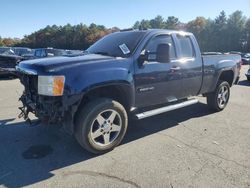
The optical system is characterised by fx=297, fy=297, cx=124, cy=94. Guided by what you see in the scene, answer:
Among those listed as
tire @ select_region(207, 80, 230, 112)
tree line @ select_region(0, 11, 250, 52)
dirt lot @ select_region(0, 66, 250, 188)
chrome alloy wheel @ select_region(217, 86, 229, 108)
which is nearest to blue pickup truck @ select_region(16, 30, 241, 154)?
dirt lot @ select_region(0, 66, 250, 188)

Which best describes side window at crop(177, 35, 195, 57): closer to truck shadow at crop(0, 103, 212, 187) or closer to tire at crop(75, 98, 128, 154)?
truck shadow at crop(0, 103, 212, 187)

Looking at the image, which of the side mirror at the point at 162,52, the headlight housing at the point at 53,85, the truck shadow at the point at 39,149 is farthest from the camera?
the side mirror at the point at 162,52

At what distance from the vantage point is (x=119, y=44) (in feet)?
18.2

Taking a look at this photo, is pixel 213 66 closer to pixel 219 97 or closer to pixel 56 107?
pixel 219 97

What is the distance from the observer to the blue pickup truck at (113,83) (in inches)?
169

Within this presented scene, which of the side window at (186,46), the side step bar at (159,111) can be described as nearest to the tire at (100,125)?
the side step bar at (159,111)

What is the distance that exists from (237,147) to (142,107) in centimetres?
179

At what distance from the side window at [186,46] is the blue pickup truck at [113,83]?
2 cm

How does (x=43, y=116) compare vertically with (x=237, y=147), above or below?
above

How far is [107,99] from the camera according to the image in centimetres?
468

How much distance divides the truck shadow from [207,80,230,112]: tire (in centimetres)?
117

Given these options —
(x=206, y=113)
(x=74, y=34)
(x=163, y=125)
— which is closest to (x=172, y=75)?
(x=163, y=125)

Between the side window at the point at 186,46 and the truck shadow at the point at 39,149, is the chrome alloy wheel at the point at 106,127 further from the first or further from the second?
the side window at the point at 186,46

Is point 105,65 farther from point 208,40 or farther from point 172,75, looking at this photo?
point 208,40
